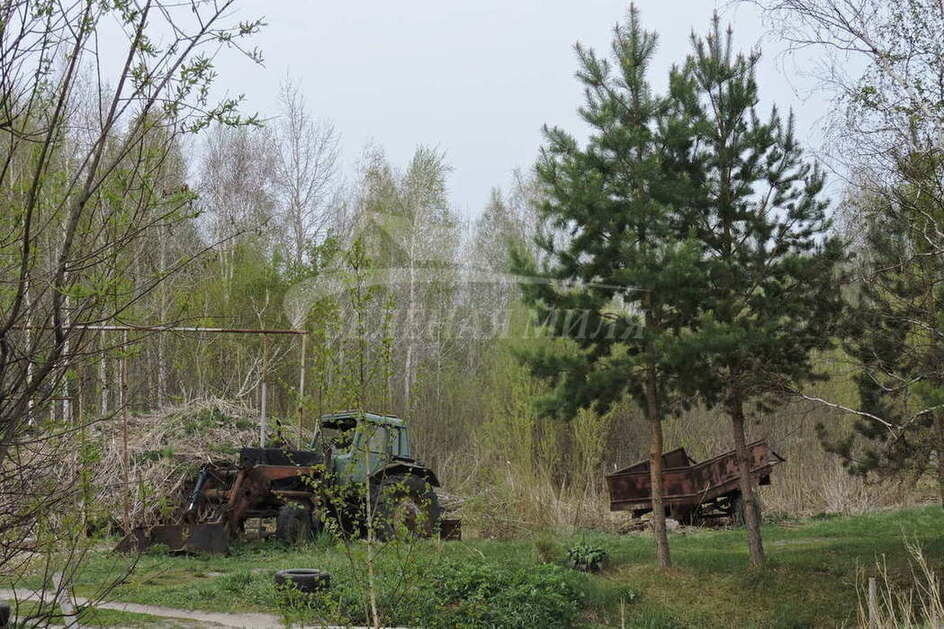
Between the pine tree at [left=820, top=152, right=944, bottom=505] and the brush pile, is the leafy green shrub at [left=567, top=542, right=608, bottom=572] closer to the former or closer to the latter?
the pine tree at [left=820, top=152, right=944, bottom=505]

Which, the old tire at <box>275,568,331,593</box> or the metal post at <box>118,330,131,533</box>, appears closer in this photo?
the metal post at <box>118,330,131,533</box>

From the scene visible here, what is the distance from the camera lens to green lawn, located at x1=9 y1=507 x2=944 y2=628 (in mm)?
6996

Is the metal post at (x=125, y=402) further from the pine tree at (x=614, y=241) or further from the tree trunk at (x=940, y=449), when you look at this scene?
the tree trunk at (x=940, y=449)

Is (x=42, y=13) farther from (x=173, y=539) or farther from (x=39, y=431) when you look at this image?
(x=173, y=539)

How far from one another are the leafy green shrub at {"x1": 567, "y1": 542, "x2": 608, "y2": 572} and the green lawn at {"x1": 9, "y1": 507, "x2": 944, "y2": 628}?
125 mm

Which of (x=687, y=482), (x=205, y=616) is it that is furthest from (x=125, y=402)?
(x=687, y=482)

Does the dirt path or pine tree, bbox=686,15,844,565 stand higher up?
pine tree, bbox=686,15,844,565

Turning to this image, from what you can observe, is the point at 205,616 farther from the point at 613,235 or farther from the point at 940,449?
the point at 940,449

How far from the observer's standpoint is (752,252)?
384 inches

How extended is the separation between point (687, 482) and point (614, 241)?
5756 mm

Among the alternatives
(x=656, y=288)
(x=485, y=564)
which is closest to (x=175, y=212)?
(x=485, y=564)

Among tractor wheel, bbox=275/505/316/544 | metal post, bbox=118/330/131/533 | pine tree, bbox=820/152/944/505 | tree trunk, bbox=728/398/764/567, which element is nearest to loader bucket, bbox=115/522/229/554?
tractor wheel, bbox=275/505/316/544

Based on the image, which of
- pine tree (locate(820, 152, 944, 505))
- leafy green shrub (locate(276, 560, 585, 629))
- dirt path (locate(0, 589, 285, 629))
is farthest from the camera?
pine tree (locate(820, 152, 944, 505))

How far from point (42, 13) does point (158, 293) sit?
1563 cm
